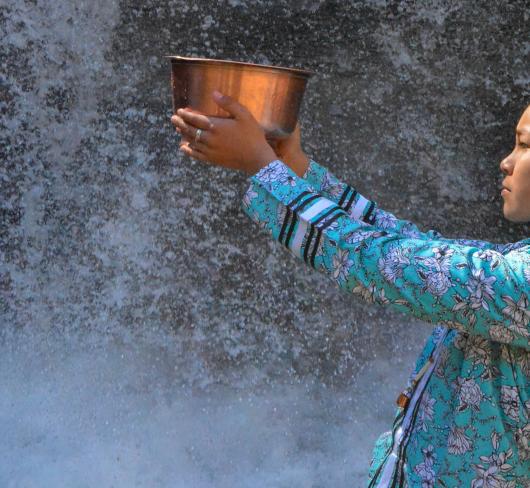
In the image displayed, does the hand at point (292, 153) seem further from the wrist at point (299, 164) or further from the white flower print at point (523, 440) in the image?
the white flower print at point (523, 440)

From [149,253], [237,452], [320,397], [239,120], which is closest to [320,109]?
[149,253]

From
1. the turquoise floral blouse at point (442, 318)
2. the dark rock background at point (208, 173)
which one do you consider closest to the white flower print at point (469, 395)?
the turquoise floral blouse at point (442, 318)

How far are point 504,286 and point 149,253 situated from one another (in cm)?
166

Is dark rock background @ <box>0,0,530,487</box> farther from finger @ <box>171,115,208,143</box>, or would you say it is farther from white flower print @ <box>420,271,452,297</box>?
white flower print @ <box>420,271,452,297</box>

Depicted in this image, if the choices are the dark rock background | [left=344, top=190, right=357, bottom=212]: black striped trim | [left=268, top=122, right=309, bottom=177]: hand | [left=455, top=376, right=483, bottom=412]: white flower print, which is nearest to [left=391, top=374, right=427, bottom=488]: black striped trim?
[left=455, top=376, right=483, bottom=412]: white flower print

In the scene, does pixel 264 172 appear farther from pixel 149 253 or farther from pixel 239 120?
pixel 149 253

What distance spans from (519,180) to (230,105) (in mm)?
508

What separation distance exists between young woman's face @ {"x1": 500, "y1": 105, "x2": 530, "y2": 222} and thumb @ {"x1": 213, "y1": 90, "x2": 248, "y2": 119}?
470 millimetres

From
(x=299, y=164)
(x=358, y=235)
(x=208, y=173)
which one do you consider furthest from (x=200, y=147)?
(x=208, y=173)

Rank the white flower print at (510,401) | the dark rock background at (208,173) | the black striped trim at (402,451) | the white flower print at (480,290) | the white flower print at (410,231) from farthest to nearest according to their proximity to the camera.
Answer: the dark rock background at (208,173)
the white flower print at (410,231)
the black striped trim at (402,451)
the white flower print at (510,401)
the white flower print at (480,290)

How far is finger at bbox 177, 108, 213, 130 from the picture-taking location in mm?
1449

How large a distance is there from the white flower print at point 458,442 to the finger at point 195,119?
66 cm

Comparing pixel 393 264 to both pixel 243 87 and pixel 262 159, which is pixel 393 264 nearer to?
pixel 262 159

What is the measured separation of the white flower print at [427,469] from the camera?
4.85 feet
